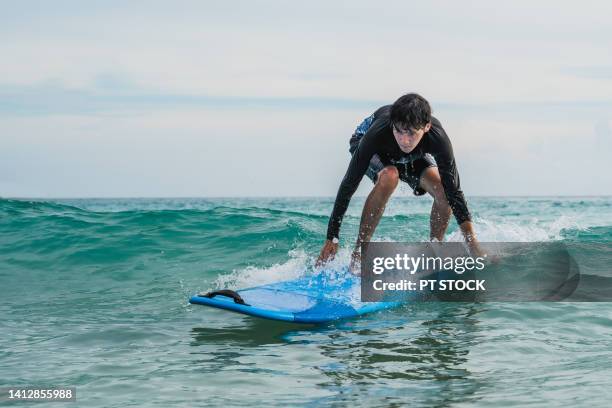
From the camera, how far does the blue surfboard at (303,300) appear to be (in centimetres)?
494

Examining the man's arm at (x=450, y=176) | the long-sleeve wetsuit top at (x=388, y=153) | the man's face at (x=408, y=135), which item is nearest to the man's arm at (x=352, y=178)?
the long-sleeve wetsuit top at (x=388, y=153)

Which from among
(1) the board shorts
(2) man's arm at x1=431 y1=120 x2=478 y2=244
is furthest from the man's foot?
(2) man's arm at x1=431 y1=120 x2=478 y2=244

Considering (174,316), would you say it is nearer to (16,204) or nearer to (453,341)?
(453,341)

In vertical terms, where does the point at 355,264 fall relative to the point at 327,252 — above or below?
below

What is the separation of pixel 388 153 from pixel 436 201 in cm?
81

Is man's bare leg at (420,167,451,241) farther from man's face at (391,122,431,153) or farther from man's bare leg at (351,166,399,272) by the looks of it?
man's face at (391,122,431,153)

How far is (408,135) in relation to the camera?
5.31 metres

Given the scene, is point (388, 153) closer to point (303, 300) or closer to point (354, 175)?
point (354, 175)

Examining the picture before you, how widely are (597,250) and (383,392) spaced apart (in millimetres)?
6444

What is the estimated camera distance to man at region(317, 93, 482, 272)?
523 cm

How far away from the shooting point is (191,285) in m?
7.45

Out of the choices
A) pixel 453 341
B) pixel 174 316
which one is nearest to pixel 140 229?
pixel 174 316

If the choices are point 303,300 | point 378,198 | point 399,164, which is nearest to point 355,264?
point 378,198

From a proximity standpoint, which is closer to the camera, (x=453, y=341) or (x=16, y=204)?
(x=453, y=341)
